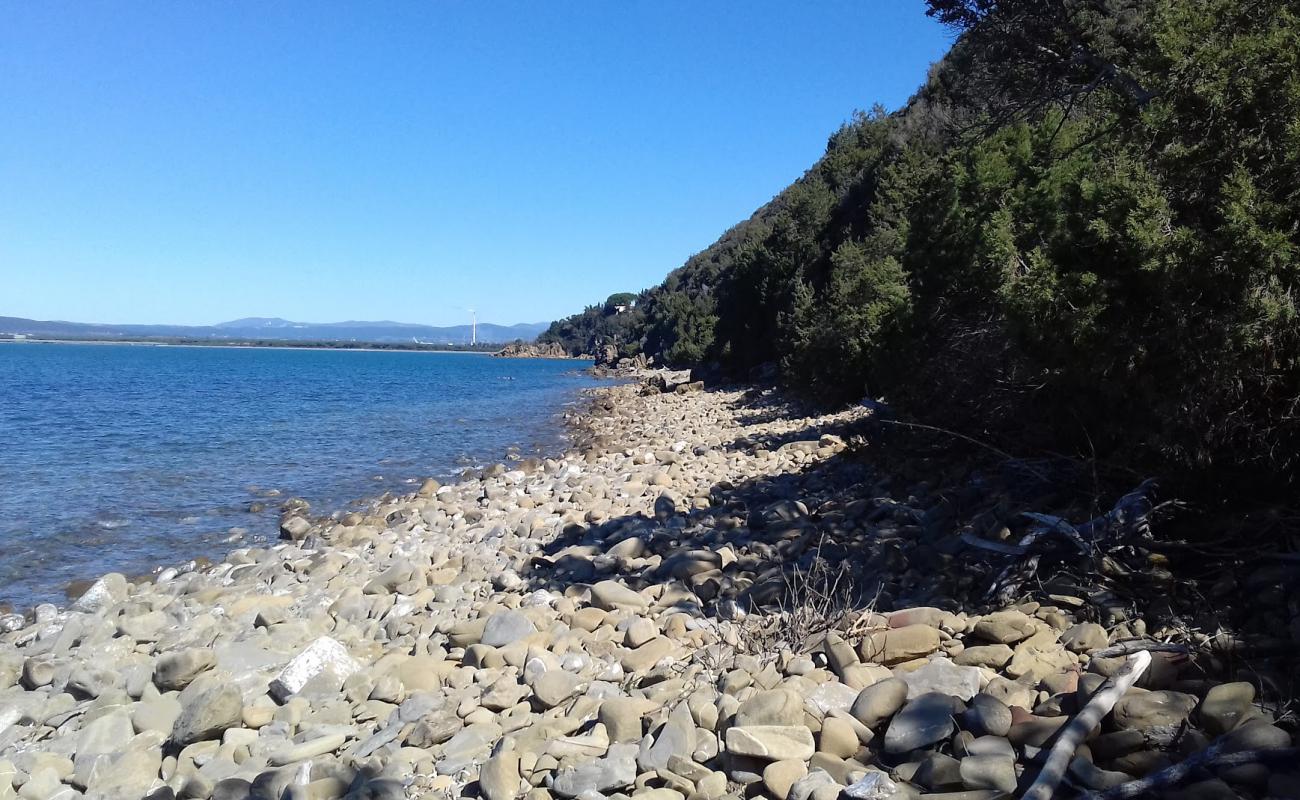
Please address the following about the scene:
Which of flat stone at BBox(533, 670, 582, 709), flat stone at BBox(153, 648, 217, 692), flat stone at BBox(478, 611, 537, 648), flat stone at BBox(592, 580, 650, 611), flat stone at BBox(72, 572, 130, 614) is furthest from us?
flat stone at BBox(72, 572, 130, 614)

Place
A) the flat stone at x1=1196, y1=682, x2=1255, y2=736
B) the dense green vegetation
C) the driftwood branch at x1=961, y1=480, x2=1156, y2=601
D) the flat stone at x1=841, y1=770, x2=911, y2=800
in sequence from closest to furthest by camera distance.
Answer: the flat stone at x1=1196, y1=682, x2=1255, y2=736
the flat stone at x1=841, y1=770, x2=911, y2=800
the dense green vegetation
the driftwood branch at x1=961, y1=480, x2=1156, y2=601

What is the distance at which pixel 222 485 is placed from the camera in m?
16.5

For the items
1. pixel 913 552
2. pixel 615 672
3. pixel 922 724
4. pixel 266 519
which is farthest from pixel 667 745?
pixel 266 519

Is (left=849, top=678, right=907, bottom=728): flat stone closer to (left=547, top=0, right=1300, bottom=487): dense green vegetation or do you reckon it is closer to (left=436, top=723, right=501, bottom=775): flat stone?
(left=436, top=723, right=501, bottom=775): flat stone

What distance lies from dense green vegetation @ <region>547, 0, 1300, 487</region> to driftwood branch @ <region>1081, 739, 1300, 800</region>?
8.08 ft

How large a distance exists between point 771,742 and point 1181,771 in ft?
5.41

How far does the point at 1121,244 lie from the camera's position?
5.34 m

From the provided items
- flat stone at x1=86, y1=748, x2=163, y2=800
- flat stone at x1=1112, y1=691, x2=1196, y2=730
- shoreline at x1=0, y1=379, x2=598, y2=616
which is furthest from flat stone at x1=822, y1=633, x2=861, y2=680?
shoreline at x1=0, y1=379, x2=598, y2=616

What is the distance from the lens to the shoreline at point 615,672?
373 cm

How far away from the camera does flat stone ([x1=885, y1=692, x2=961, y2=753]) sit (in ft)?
12.1

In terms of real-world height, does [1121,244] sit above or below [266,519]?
above

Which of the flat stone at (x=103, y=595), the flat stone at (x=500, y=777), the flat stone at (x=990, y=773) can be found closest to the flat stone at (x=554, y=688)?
the flat stone at (x=500, y=777)

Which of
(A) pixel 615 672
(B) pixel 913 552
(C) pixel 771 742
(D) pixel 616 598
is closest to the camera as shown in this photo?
(C) pixel 771 742

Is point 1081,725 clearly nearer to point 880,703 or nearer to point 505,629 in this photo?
point 880,703
